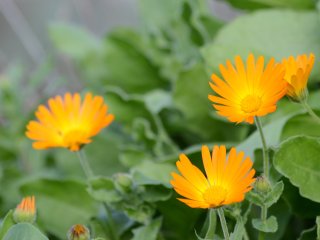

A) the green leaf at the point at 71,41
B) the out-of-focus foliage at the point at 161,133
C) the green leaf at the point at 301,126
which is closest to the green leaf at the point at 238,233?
the out-of-focus foliage at the point at 161,133

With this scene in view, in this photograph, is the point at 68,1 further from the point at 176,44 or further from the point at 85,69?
the point at 176,44

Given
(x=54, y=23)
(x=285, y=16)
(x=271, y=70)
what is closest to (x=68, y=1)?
(x=54, y=23)

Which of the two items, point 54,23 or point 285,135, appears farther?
point 54,23

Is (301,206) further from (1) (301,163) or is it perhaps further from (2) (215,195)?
(2) (215,195)

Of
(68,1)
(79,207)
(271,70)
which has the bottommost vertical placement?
(68,1)

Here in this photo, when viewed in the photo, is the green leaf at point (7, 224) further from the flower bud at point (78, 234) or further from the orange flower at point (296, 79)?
the orange flower at point (296, 79)
